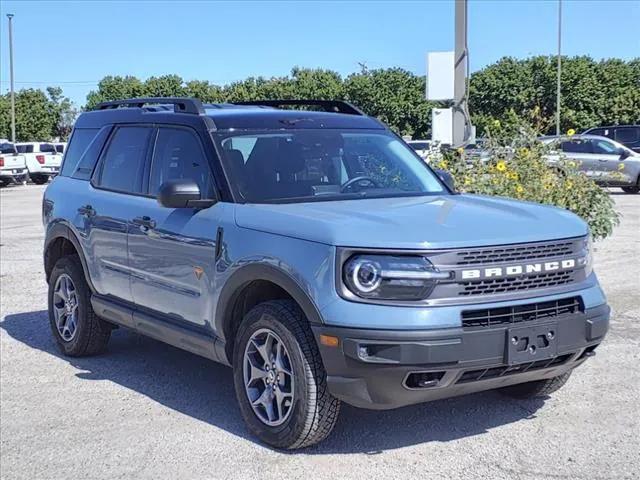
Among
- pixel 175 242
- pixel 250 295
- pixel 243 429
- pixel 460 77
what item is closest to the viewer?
pixel 250 295

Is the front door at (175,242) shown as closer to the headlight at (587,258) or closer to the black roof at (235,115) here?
the black roof at (235,115)

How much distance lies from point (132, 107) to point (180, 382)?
7.15ft

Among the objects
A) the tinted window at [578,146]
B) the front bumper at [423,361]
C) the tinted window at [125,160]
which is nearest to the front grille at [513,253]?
the front bumper at [423,361]

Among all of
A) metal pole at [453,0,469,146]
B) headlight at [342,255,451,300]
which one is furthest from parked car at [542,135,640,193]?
headlight at [342,255,451,300]

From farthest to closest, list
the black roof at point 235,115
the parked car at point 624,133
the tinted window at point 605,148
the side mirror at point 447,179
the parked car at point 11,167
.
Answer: the parked car at point 11,167 → the parked car at point 624,133 → the tinted window at point 605,148 → the side mirror at point 447,179 → the black roof at point 235,115

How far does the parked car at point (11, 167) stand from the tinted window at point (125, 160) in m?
27.7

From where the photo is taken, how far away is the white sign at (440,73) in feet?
36.1

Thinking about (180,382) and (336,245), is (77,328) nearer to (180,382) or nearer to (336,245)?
(180,382)

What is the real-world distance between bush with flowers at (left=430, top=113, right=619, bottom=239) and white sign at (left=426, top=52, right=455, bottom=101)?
1.13m

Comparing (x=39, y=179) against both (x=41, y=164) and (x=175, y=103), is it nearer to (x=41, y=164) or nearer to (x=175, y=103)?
(x=41, y=164)

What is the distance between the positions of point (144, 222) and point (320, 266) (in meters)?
1.88

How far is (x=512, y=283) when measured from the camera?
4.27 metres

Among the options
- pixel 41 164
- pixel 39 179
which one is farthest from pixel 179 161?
pixel 39 179

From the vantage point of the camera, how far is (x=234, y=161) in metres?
5.25
